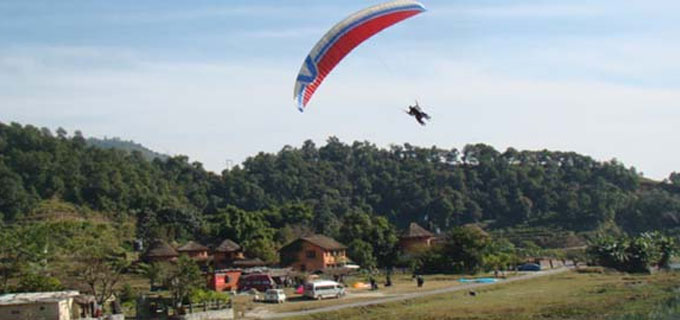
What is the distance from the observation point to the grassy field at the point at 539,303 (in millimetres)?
32156

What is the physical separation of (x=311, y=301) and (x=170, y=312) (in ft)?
24.1

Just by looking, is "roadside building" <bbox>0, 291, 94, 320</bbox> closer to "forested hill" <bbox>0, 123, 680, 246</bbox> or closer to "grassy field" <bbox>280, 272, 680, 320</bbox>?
"grassy field" <bbox>280, 272, 680, 320</bbox>

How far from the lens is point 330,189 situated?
115 m

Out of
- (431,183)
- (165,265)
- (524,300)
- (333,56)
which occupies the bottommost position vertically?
(524,300)

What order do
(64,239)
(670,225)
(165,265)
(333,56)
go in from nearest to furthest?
(333,56), (165,265), (64,239), (670,225)

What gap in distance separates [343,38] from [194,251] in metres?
37.3

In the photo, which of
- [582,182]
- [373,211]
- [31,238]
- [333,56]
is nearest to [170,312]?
[333,56]

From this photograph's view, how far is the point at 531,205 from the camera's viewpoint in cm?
11081

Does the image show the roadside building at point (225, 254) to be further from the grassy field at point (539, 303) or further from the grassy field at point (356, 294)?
the grassy field at point (539, 303)

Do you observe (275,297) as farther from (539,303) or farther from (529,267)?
(529,267)

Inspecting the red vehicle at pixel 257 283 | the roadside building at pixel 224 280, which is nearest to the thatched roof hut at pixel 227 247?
the roadside building at pixel 224 280

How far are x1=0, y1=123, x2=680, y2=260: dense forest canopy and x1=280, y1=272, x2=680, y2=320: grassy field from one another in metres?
22.9

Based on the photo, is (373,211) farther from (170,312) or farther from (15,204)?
(170,312)

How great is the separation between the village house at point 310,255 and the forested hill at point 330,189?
608cm
